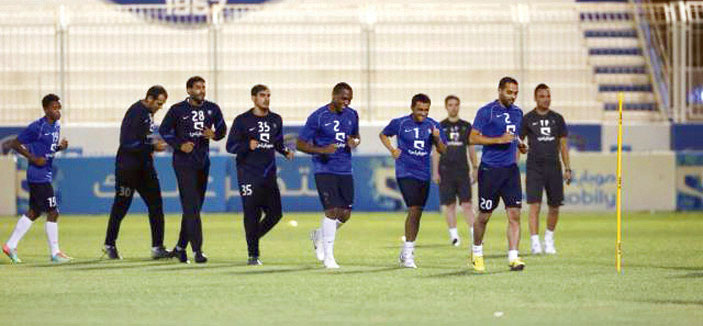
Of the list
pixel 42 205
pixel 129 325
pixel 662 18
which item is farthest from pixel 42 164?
pixel 662 18

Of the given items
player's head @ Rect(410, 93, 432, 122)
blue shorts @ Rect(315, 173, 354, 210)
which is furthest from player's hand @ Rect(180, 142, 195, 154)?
player's head @ Rect(410, 93, 432, 122)

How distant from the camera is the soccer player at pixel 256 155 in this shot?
16.6 m

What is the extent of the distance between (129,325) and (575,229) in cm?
1484

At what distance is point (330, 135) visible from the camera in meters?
16.1

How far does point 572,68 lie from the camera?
3453 cm

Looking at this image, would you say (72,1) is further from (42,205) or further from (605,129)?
(42,205)

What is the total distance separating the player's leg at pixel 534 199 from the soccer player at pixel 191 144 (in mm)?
4190

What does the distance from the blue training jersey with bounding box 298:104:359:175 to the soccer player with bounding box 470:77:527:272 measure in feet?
4.71

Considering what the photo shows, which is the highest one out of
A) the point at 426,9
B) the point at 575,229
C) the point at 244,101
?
the point at 426,9

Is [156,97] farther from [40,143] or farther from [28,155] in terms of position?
[28,155]

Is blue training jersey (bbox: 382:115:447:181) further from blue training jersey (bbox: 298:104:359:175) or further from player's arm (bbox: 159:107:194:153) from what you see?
player's arm (bbox: 159:107:194:153)

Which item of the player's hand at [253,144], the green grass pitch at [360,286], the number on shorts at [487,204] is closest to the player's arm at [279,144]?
the player's hand at [253,144]

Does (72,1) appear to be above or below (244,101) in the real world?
above

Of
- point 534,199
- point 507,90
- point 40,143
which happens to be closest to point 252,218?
point 40,143
